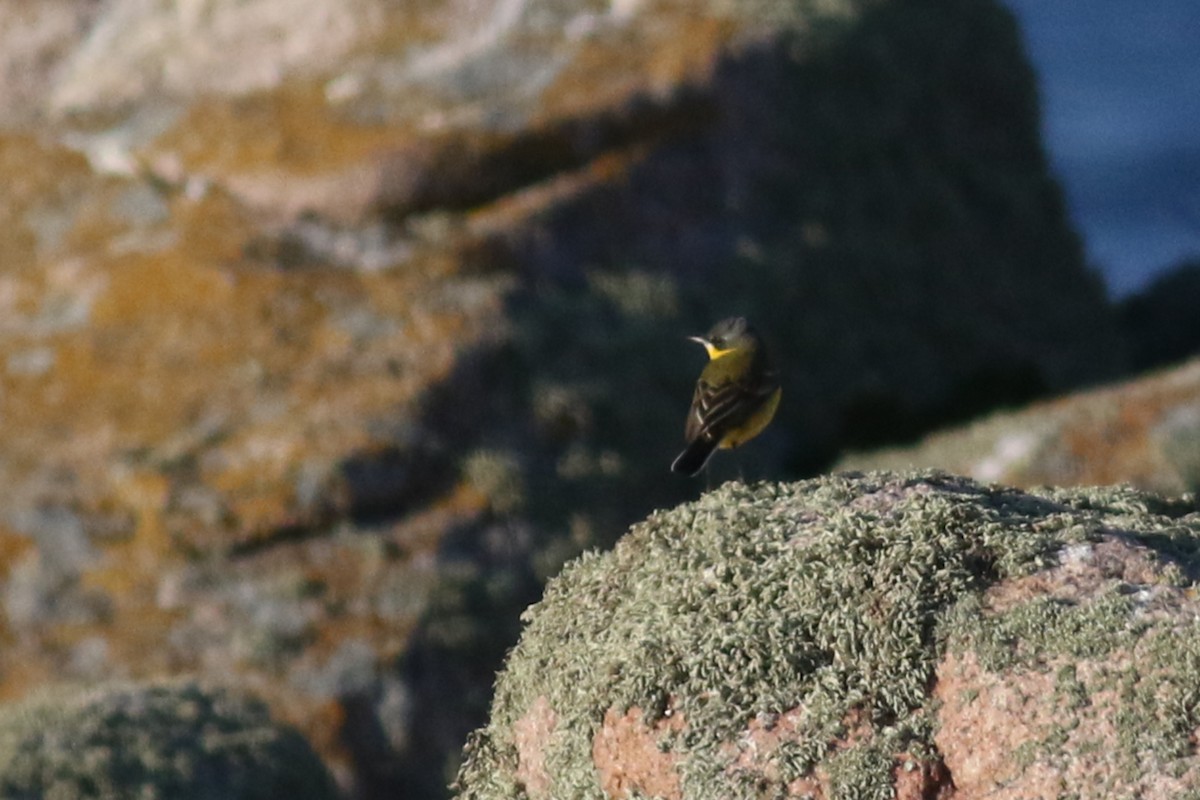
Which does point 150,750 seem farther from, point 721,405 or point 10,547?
point 10,547

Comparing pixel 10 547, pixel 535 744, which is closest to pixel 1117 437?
pixel 10 547

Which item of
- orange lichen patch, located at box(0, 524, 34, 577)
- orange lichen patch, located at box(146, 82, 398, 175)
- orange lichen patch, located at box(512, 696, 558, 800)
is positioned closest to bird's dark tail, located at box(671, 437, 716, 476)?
orange lichen patch, located at box(512, 696, 558, 800)

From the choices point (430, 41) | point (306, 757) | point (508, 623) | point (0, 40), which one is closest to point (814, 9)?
point (430, 41)

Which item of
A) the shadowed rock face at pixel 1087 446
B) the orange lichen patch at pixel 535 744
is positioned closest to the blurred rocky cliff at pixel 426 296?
the shadowed rock face at pixel 1087 446

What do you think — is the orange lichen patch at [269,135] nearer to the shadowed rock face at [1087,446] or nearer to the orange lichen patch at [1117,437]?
the shadowed rock face at [1087,446]

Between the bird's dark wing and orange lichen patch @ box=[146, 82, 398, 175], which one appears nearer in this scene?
the bird's dark wing

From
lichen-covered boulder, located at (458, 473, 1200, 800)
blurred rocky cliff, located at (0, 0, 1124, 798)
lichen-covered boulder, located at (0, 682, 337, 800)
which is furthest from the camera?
blurred rocky cliff, located at (0, 0, 1124, 798)

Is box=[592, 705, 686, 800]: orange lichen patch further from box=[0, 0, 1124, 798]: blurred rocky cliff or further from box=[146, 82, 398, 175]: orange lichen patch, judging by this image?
box=[146, 82, 398, 175]: orange lichen patch
